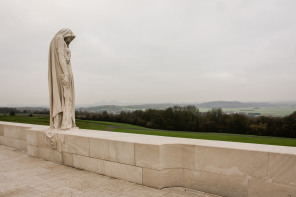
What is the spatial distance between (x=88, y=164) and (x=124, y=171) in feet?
4.03

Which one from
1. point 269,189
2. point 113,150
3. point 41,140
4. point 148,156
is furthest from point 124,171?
point 41,140

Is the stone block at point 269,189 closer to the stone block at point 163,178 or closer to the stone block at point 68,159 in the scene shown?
the stone block at point 163,178

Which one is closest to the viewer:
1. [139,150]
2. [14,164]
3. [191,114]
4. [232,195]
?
[232,195]

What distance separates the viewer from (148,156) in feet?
13.5

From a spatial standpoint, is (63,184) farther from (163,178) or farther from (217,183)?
(217,183)

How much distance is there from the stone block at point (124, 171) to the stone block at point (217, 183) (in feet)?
3.14

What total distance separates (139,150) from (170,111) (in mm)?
34333

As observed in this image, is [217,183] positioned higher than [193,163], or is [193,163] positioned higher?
[193,163]

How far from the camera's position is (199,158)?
12.8 ft

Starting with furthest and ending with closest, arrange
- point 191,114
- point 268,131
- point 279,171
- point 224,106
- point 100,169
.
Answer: point 191,114, point 224,106, point 268,131, point 100,169, point 279,171

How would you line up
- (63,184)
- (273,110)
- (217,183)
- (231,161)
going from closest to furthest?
(231,161) < (217,183) < (63,184) < (273,110)

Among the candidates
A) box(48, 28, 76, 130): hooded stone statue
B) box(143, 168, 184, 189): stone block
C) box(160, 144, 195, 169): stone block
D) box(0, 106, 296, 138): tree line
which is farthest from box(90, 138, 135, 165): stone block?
box(0, 106, 296, 138): tree line

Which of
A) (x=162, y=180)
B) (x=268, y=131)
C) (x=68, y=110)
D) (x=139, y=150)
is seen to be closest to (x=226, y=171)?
(x=162, y=180)

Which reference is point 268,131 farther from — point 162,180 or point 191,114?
point 162,180
